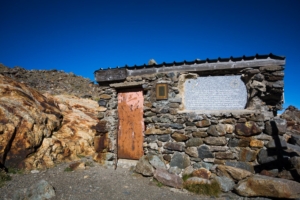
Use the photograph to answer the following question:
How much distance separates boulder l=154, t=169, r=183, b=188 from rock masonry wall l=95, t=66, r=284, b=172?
1.30ft

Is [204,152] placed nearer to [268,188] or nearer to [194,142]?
[194,142]

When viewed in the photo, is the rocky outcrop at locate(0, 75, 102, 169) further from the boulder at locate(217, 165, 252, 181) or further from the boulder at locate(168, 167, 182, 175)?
the boulder at locate(217, 165, 252, 181)

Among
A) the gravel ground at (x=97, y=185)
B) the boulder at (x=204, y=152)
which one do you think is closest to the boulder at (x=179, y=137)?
the boulder at (x=204, y=152)

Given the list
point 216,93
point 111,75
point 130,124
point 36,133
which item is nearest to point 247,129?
point 216,93

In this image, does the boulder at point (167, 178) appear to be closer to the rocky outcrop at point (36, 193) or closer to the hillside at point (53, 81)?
the rocky outcrop at point (36, 193)

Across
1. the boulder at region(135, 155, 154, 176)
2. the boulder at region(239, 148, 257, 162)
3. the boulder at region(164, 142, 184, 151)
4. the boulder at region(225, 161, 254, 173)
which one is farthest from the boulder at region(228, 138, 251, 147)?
the boulder at region(135, 155, 154, 176)

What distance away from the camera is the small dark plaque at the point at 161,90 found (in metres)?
4.91

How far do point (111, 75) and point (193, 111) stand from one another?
2.83m

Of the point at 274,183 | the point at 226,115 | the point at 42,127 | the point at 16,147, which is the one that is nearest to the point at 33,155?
the point at 16,147

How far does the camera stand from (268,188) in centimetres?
331

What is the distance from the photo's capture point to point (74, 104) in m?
8.96

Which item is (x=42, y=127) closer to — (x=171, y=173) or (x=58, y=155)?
(x=58, y=155)

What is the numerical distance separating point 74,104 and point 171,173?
22.2 ft

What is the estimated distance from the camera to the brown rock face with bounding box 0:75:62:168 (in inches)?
174
